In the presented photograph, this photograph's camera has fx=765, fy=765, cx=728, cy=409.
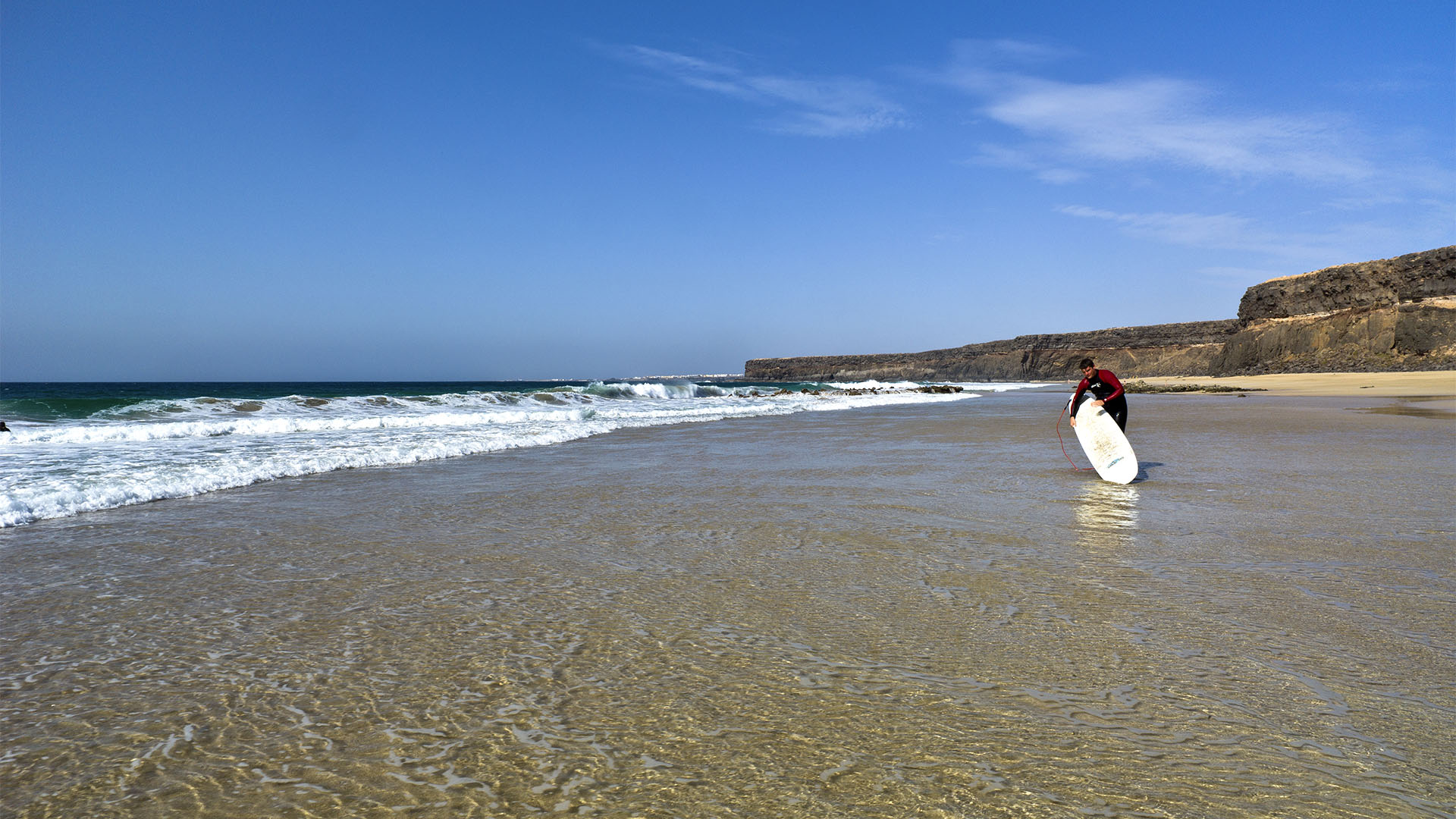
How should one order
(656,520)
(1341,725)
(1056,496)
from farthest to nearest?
(1056,496), (656,520), (1341,725)

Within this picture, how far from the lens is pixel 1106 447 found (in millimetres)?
7949

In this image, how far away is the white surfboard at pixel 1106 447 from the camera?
767 centimetres

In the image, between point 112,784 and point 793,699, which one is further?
point 793,699

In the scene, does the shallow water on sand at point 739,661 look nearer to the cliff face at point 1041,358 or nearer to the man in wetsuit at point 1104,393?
the man in wetsuit at point 1104,393

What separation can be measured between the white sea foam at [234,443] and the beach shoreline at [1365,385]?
1935cm

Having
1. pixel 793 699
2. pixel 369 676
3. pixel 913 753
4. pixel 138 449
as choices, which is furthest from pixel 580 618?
pixel 138 449

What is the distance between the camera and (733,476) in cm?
831

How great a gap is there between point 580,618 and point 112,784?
1.69 metres

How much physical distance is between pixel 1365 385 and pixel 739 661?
3833cm

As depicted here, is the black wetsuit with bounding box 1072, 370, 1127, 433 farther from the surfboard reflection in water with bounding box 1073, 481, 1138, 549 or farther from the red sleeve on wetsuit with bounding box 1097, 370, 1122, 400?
the surfboard reflection in water with bounding box 1073, 481, 1138, 549

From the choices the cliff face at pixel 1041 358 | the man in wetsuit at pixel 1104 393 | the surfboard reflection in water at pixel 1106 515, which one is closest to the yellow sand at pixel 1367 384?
the man in wetsuit at pixel 1104 393

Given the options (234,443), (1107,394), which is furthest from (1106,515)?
(234,443)

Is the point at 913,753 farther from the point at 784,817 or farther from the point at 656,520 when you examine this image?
the point at 656,520

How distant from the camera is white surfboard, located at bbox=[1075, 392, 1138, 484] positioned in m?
7.67
